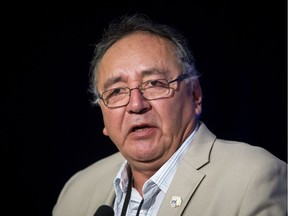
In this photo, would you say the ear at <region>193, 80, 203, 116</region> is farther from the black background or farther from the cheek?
the black background

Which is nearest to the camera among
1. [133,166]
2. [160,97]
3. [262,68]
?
[160,97]

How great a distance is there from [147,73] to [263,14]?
4.44 feet

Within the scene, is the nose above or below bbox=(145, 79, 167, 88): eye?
below

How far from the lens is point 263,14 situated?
3.05 m

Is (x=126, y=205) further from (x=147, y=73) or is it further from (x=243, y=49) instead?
(x=243, y=49)

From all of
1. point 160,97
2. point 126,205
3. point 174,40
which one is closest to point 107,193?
point 126,205

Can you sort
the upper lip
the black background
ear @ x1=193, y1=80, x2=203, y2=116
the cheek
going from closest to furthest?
1. the upper lip
2. the cheek
3. ear @ x1=193, y1=80, x2=203, y2=116
4. the black background

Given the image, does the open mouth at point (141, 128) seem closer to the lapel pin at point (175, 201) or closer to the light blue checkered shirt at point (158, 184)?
the light blue checkered shirt at point (158, 184)

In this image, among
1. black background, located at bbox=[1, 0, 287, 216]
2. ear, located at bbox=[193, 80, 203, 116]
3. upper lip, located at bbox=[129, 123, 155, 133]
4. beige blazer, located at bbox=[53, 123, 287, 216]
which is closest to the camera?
beige blazer, located at bbox=[53, 123, 287, 216]

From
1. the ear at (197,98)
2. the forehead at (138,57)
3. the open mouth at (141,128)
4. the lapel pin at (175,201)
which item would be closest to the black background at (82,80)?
the ear at (197,98)

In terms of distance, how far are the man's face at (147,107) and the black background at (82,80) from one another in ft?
2.66

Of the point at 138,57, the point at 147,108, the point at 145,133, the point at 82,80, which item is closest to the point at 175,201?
the point at 145,133

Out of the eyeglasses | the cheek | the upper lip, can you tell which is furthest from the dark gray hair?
the upper lip

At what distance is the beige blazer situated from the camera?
6.00ft
